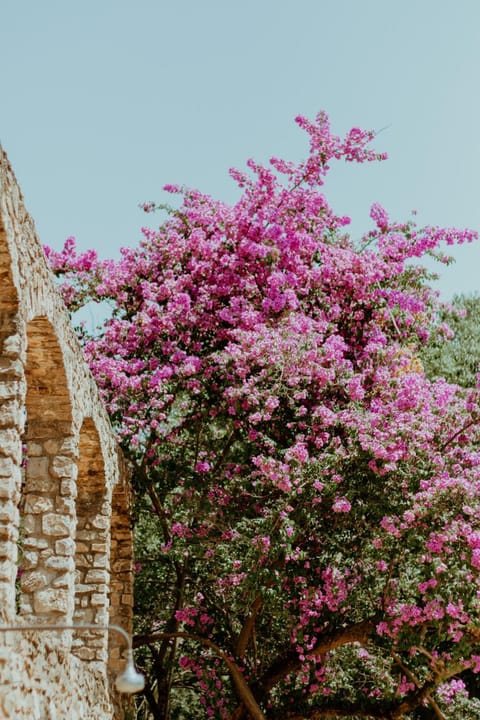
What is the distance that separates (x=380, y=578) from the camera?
29.9 ft

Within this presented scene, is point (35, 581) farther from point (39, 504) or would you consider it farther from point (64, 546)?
point (39, 504)

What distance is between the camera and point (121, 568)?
9.71m

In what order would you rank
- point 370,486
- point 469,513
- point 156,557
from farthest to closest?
point 156,557 → point 370,486 → point 469,513

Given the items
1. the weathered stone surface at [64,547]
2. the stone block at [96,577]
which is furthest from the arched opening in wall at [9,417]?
the stone block at [96,577]

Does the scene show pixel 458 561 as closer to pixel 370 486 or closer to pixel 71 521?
pixel 370 486

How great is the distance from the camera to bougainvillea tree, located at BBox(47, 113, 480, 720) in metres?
8.55

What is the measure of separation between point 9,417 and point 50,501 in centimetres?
161

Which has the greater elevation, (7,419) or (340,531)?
(7,419)

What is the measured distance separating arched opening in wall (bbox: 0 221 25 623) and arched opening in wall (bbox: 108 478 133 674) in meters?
4.26

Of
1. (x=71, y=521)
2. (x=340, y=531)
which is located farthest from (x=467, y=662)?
(x=71, y=521)

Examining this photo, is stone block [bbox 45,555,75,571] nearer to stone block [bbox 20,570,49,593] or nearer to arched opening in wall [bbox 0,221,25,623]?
stone block [bbox 20,570,49,593]

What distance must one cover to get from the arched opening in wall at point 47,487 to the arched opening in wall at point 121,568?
8.74 feet

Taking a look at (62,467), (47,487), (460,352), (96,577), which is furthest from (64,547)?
(460,352)

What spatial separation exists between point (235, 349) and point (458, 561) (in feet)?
9.34
